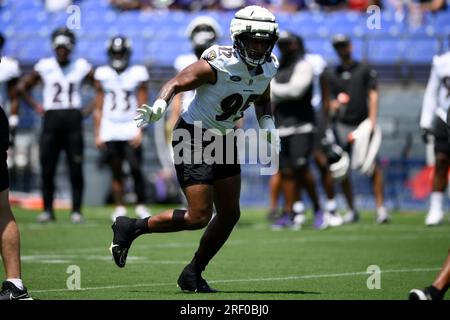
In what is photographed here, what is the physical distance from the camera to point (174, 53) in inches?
842

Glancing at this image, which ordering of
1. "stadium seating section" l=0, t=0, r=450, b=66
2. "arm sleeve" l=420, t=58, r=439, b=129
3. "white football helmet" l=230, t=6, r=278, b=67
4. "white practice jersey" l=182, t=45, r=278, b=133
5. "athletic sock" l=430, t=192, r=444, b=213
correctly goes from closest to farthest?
"white football helmet" l=230, t=6, r=278, b=67 → "white practice jersey" l=182, t=45, r=278, b=133 → "arm sleeve" l=420, t=58, r=439, b=129 → "athletic sock" l=430, t=192, r=444, b=213 → "stadium seating section" l=0, t=0, r=450, b=66

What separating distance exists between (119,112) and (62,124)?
87 cm

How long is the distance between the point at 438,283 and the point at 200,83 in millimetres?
2221

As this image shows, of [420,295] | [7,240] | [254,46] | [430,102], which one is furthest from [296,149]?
[420,295]

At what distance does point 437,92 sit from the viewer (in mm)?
14203

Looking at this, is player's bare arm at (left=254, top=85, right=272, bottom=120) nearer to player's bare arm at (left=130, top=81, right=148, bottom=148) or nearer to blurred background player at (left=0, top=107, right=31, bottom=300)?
blurred background player at (left=0, top=107, right=31, bottom=300)

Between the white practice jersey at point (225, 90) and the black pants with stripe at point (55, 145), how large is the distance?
7.28 metres

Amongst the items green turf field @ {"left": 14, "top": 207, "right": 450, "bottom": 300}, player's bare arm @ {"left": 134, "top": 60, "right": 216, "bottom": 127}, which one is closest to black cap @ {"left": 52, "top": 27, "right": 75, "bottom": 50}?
green turf field @ {"left": 14, "top": 207, "right": 450, "bottom": 300}

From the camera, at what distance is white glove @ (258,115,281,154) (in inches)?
322

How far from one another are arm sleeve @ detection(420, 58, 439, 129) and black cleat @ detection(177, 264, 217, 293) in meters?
6.71

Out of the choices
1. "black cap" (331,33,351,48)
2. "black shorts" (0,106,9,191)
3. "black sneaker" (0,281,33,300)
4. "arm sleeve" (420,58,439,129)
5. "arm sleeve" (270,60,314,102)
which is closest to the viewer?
"black sneaker" (0,281,33,300)

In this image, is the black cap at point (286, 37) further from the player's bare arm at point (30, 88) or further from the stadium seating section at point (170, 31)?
the stadium seating section at point (170, 31)
